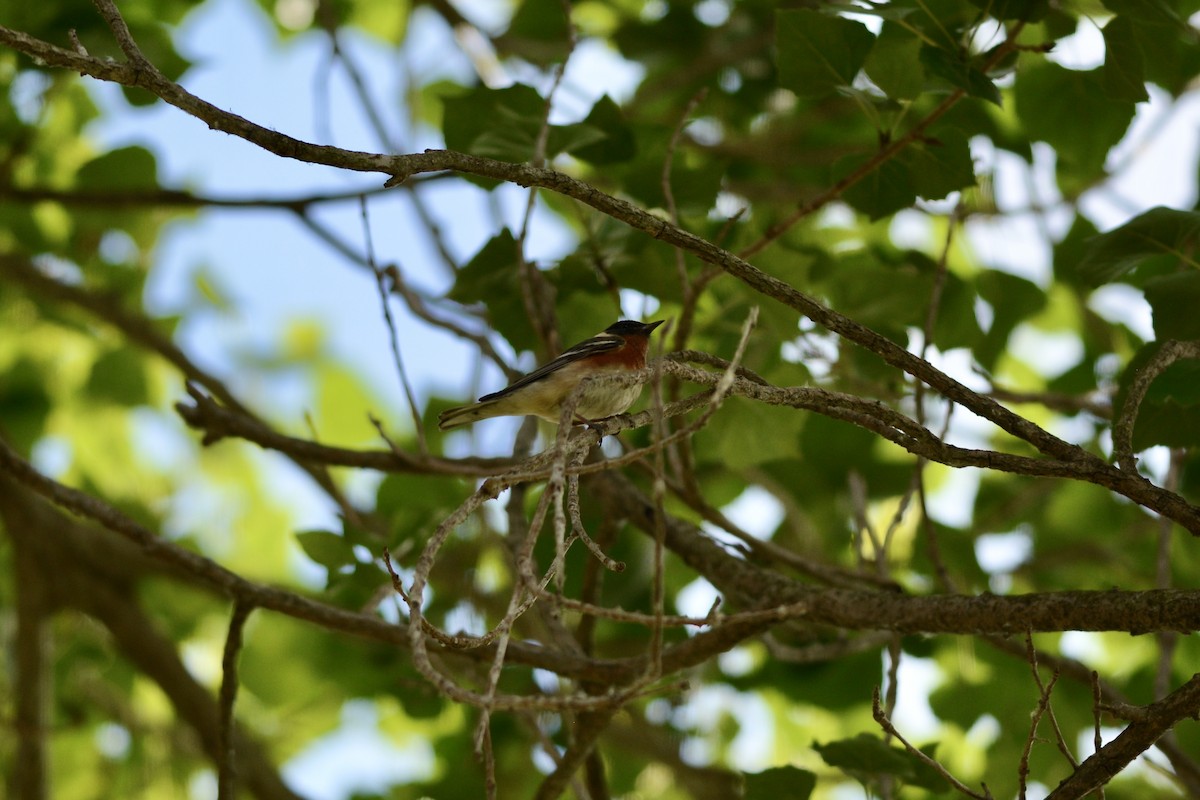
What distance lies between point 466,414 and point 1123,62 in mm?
2774

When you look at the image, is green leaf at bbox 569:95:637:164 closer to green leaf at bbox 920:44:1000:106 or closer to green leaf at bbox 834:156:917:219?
green leaf at bbox 834:156:917:219

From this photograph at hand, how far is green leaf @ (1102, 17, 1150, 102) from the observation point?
3512 millimetres

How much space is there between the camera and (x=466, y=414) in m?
4.64

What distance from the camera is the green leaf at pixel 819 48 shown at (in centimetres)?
352

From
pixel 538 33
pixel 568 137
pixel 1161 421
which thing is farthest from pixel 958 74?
pixel 538 33

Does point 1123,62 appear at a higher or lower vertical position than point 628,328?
lower

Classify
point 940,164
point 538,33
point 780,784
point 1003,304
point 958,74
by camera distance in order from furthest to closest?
point 538,33
point 1003,304
point 940,164
point 780,784
point 958,74

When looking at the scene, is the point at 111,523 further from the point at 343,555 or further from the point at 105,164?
the point at 105,164

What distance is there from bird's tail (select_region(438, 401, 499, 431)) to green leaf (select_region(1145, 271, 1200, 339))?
2.44 m

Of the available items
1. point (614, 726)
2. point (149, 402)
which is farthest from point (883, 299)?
point (149, 402)

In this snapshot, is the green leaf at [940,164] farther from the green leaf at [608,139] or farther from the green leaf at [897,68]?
the green leaf at [608,139]

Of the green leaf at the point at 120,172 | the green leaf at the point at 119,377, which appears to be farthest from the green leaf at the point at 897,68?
the green leaf at the point at 119,377

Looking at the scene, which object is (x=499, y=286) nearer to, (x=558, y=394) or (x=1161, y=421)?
(x=558, y=394)

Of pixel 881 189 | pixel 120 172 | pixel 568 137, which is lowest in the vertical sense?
pixel 881 189
